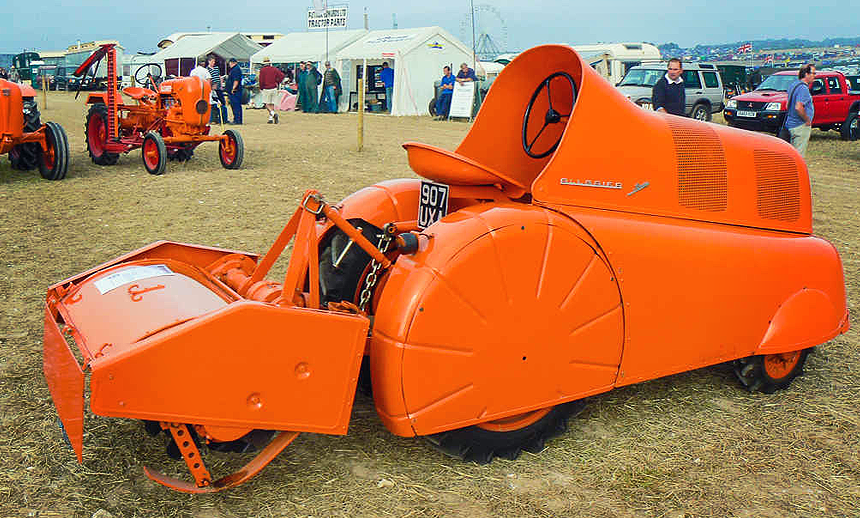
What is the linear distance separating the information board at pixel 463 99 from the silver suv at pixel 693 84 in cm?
461

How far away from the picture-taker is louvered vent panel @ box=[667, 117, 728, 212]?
345cm

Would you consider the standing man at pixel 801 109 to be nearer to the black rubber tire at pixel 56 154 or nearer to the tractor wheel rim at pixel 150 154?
the tractor wheel rim at pixel 150 154

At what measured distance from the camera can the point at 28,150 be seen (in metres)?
10.4

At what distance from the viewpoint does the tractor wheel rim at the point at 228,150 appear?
37.1 feet

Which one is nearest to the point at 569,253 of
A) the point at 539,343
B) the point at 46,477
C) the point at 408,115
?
the point at 539,343

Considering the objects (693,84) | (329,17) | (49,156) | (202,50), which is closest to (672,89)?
(49,156)

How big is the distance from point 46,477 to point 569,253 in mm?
2406

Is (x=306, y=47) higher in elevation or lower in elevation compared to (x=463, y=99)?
higher

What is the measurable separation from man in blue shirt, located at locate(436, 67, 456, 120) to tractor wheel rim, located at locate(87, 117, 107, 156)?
1339 centimetres

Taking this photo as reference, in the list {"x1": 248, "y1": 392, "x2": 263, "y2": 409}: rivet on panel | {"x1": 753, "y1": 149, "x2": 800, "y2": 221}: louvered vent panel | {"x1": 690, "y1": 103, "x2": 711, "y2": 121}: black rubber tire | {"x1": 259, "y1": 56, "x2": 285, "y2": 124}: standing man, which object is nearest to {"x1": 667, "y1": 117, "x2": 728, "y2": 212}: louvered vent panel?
{"x1": 753, "y1": 149, "x2": 800, "y2": 221}: louvered vent panel

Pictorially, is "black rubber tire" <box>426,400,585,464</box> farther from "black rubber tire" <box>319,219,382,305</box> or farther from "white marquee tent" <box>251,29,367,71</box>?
"white marquee tent" <box>251,29,367,71</box>

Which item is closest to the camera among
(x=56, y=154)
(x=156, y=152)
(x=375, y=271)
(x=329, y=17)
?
(x=375, y=271)

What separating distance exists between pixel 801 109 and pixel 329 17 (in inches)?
875

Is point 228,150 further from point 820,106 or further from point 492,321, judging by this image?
point 820,106
